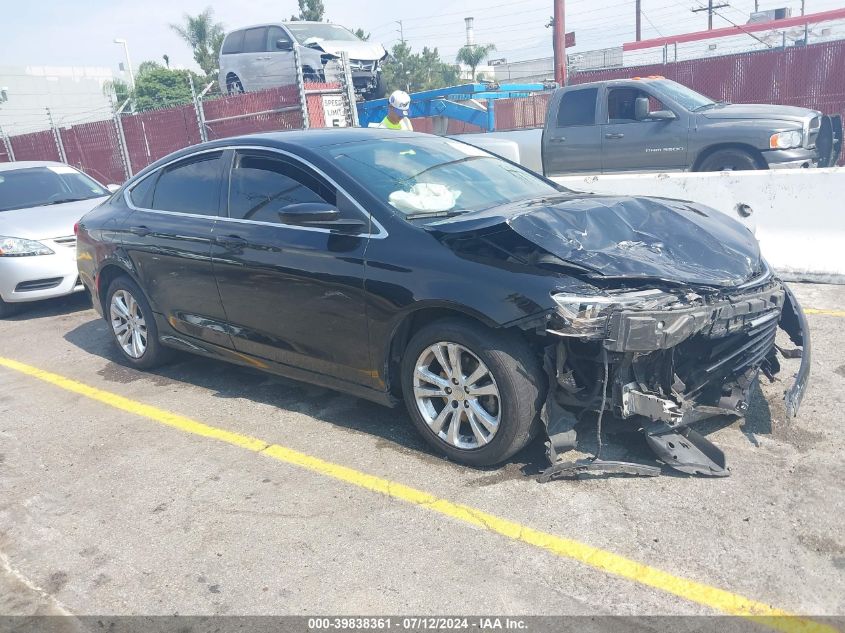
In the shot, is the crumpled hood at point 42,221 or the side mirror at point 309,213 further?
the crumpled hood at point 42,221

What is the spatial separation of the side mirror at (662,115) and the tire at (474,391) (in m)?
7.25

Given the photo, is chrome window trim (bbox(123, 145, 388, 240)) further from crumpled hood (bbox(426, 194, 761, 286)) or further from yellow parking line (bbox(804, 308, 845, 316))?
yellow parking line (bbox(804, 308, 845, 316))

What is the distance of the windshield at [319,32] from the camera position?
1588 cm

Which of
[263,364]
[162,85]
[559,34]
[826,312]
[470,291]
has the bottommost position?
[826,312]

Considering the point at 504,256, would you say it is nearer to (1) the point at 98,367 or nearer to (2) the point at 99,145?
(1) the point at 98,367

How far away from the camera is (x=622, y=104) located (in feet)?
33.8

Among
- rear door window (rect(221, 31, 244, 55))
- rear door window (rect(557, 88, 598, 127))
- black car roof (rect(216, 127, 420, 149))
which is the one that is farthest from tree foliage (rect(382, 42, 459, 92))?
black car roof (rect(216, 127, 420, 149))

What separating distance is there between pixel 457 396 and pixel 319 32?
14258mm

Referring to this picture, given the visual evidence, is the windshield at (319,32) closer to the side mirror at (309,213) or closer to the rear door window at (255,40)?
the rear door window at (255,40)

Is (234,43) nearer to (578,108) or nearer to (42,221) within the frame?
(578,108)

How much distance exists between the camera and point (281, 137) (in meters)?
4.77

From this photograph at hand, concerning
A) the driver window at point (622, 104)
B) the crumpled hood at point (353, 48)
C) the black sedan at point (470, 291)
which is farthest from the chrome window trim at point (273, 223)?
the crumpled hood at point (353, 48)

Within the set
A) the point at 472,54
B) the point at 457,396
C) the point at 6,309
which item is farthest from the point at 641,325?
the point at 472,54

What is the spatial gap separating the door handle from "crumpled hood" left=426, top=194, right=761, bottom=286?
140 cm
